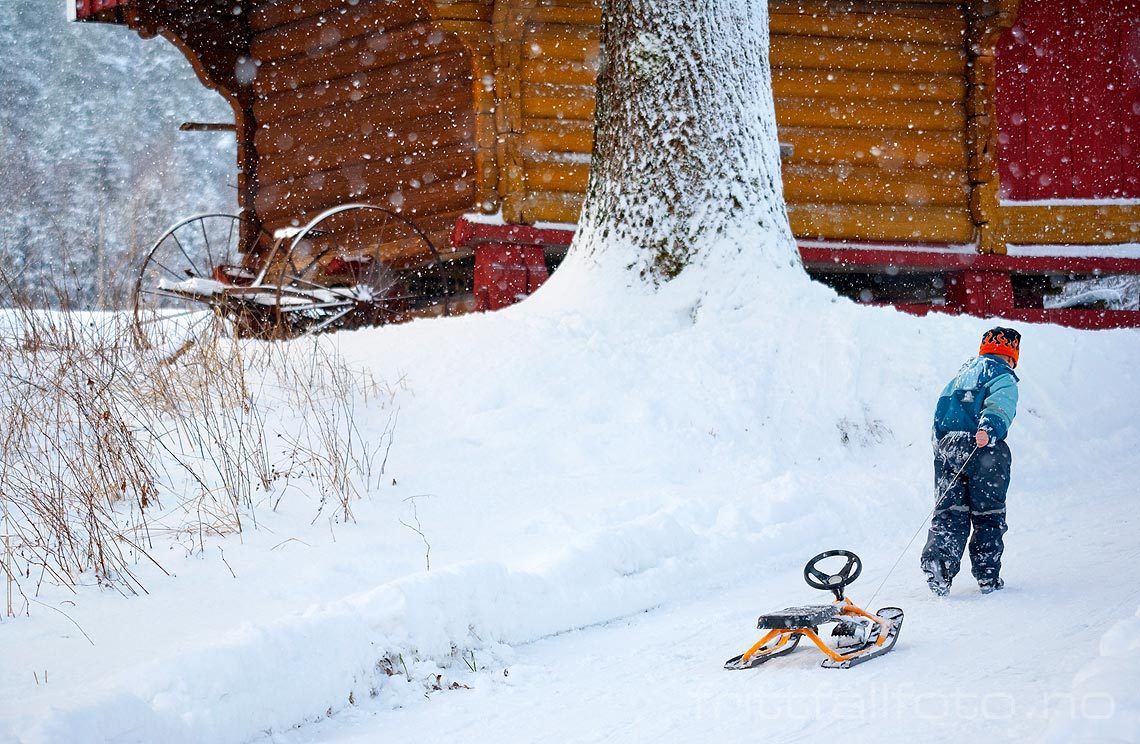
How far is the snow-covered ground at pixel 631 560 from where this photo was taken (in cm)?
333

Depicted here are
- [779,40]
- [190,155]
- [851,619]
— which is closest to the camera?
[851,619]

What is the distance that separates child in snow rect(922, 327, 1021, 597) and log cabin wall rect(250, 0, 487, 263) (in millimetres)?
6378

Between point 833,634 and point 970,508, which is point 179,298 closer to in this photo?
point 970,508

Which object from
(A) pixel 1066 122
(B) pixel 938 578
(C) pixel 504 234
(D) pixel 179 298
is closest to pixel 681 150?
(C) pixel 504 234

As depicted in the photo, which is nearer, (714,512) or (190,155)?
(714,512)

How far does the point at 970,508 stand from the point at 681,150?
395 cm

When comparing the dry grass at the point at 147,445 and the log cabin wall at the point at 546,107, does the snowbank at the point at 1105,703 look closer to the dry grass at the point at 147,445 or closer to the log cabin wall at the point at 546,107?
the dry grass at the point at 147,445

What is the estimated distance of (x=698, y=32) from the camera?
320 inches

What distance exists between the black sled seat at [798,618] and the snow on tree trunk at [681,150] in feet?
14.1

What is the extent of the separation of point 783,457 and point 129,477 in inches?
150

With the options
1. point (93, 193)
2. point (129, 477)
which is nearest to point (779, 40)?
point (129, 477)

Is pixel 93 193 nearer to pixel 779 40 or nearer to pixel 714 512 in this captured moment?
pixel 779 40

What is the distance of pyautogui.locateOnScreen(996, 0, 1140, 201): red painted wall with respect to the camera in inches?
475

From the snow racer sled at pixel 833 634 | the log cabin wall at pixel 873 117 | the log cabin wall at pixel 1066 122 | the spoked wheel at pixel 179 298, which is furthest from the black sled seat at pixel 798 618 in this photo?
the log cabin wall at pixel 1066 122
